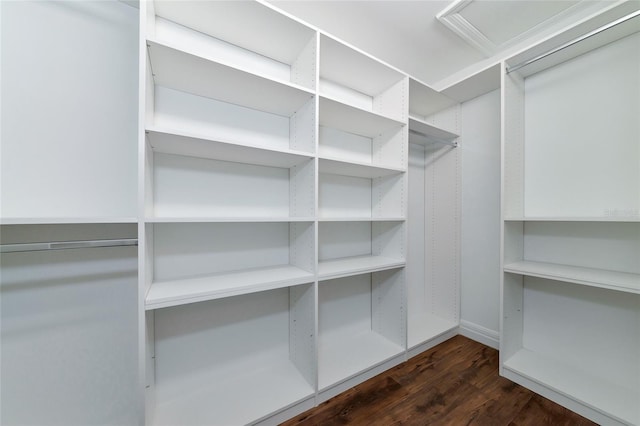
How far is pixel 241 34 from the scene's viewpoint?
53.6 inches

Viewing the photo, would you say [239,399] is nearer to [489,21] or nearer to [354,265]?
[354,265]

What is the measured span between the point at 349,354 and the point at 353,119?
5.64 feet

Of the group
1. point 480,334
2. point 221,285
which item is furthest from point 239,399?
point 480,334

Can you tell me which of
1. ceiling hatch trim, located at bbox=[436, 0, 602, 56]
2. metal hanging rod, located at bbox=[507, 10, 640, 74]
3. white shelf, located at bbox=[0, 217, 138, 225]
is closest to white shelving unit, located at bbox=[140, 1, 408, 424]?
white shelf, located at bbox=[0, 217, 138, 225]

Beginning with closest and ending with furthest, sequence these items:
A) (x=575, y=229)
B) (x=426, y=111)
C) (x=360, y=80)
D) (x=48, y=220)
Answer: (x=48, y=220), (x=575, y=229), (x=360, y=80), (x=426, y=111)

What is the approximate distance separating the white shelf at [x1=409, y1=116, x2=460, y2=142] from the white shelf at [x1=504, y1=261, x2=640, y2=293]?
1215 millimetres

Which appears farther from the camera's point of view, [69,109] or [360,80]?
[360,80]

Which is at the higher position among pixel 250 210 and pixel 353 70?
pixel 353 70

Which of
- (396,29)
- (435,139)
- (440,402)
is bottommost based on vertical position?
(440,402)

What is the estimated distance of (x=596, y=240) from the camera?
58.3 inches

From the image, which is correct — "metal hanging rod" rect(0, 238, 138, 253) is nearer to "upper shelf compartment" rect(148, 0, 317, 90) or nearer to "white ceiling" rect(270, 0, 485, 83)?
"upper shelf compartment" rect(148, 0, 317, 90)

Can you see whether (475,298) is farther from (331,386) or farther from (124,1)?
(124,1)

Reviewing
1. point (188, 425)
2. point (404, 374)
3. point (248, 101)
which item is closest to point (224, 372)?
point (188, 425)

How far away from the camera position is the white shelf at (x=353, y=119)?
1.47 m
